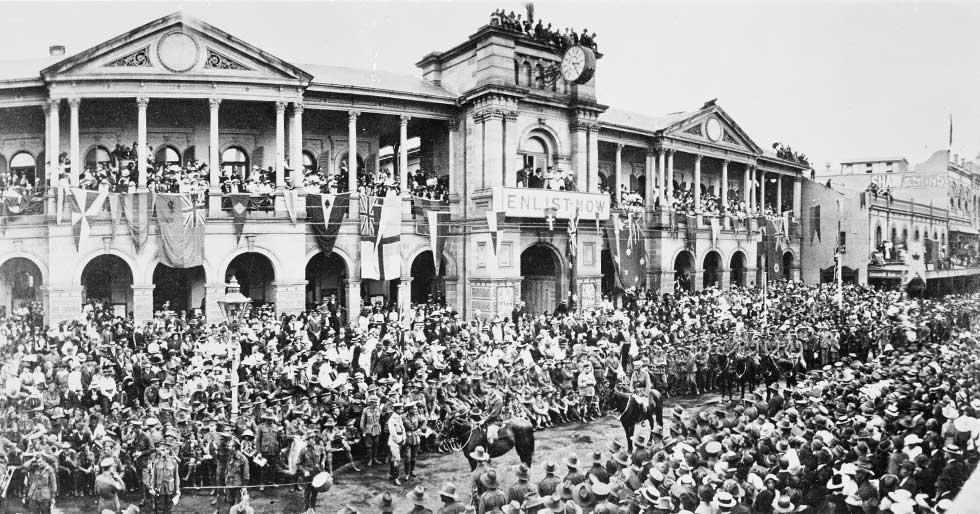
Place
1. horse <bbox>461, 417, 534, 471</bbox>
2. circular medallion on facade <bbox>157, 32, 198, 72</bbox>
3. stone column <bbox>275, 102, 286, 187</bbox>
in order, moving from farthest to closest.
Result: stone column <bbox>275, 102, 286, 187</bbox>
circular medallion on facade <bbox>157, 32, 198, 72</bbox>
horse <bbox>461, 417, 534, 471</bbox>

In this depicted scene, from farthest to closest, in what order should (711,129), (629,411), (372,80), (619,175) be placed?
(711,129) < (619,175) < (372,80) < (629,411)

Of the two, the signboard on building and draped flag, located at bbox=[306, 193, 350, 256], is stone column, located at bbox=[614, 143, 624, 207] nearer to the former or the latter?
the signboard on building

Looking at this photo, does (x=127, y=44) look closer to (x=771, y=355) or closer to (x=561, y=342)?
(x=561, y=342)

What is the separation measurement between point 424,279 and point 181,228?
10495mm

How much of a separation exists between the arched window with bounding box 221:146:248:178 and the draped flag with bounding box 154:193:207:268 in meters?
3.47

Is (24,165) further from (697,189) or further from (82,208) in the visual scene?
(697,189)

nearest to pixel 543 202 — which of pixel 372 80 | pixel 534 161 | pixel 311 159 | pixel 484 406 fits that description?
pixel 534 161

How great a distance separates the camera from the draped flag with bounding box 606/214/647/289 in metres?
28.9

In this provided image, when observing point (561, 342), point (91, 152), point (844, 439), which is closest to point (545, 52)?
point (561, 342)

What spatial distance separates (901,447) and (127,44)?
74.6ft

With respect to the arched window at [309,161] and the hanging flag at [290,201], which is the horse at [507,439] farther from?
the arched window at [309,161]

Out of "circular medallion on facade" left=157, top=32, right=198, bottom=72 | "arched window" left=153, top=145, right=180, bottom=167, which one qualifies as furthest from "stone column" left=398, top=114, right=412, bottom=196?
"arched window" left=153, top=145, right=180, bottom=167

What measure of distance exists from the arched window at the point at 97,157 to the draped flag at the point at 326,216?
719 centimetres

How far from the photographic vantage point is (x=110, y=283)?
75.7ft
